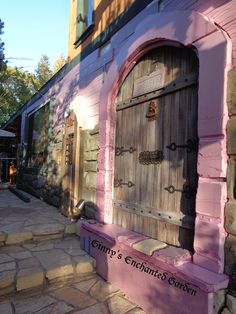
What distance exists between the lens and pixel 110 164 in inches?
152

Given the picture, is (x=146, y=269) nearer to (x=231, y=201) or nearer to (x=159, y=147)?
(x=231, y=201)

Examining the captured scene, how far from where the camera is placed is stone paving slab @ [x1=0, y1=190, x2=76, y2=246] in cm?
409

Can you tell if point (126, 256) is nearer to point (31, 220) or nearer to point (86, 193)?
point (86, 193)

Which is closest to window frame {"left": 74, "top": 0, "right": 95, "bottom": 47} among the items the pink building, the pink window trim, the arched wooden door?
the pink building

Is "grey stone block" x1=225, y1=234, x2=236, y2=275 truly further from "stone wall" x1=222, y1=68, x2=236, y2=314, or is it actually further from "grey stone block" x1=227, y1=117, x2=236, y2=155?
"grey stone block" x1=227, y1=117, x2=236, y2=155

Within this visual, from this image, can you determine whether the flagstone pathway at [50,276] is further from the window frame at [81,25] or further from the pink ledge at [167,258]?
the window frame at [81,25]

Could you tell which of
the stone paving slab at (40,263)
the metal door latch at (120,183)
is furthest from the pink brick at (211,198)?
the stone paving slab at (40,263)

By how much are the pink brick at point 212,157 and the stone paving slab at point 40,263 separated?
81.9 inches

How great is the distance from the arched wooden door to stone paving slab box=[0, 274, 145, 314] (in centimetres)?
78

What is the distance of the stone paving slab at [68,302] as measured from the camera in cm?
265

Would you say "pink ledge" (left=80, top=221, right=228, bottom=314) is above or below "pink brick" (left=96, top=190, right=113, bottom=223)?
below

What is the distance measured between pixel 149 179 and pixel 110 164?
2.77 feet

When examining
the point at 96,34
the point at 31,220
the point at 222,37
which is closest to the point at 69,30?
the point at 96,34

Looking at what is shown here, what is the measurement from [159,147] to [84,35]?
3.27m
